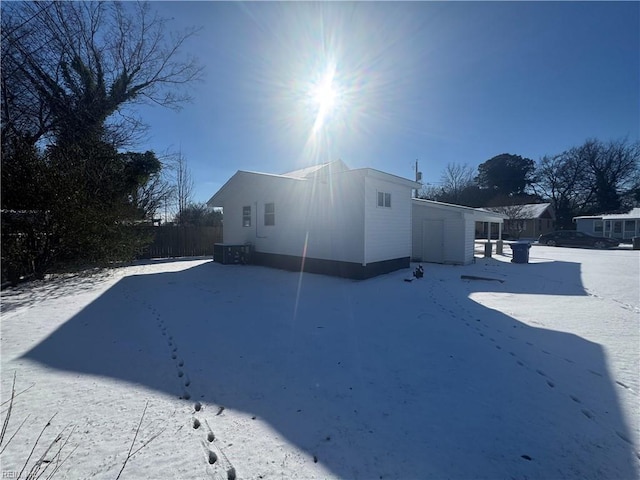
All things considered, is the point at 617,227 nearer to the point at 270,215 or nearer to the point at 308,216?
the point at 308,216

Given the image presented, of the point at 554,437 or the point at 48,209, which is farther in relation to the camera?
the point at 48,209

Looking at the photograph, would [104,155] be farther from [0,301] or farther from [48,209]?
[0,301]

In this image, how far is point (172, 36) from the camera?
1336 cm

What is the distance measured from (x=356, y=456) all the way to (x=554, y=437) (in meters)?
1.59

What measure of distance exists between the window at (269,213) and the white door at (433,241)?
22.5 ft

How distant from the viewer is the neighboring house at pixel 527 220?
30.3 metres

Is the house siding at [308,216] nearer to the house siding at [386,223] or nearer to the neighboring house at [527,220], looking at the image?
the house siding at [386,223]

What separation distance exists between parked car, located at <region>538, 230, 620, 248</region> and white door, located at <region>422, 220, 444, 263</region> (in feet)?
Result: 53.7

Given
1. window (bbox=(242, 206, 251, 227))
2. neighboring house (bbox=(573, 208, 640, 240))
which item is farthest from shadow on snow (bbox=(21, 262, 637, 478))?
neighboring house (bbox=(573, 208, 640, 240))

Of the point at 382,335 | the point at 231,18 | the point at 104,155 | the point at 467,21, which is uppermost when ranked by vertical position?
the point at 231,18

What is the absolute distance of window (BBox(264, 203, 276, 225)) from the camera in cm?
1161

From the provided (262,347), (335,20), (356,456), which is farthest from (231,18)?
(356,456)

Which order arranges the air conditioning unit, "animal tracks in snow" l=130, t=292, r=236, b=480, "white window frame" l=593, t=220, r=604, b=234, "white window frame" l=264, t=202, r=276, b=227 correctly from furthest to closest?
"white window frame" l=593, t=220, r=604, b=234, the air conditioning unit, "white window frame" l=264, t=202, r=276, b=227, "animal tracks in snow" l=130, t=292, r=236, b=480

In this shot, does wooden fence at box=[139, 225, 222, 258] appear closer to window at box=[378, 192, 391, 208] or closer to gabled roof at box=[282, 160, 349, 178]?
gabled roof at box=[282, 160, 349, 178]
